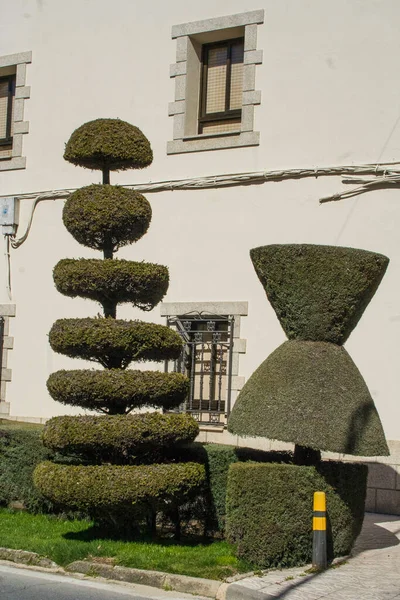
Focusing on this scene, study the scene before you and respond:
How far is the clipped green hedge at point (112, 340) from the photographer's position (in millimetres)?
9008

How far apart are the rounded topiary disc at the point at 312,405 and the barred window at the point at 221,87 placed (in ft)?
18.3

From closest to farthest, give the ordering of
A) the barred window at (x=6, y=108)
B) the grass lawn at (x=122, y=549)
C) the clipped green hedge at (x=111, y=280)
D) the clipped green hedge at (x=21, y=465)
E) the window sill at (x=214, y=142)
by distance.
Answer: the grass lawn at (x=122, y=549), the clipped green hedge at (x=111, y=280), the clipped green hedge at (x=21, y=465), the window sill at (x=214, y=142), the barred window at (x=6, y=108)

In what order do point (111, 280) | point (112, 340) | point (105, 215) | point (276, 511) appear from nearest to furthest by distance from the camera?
point (276, 511) < point (112, 340) < point (111, 280) < point (105, 215)

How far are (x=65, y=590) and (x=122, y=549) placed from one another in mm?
982

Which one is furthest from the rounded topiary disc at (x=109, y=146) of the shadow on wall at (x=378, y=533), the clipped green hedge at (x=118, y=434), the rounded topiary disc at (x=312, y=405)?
the shadow on wall at (x=378, y=533)

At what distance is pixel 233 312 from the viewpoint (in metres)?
13.0

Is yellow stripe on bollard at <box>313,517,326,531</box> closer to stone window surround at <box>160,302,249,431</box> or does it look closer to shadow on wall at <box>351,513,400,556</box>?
shadow on wall at <box>351,513,400,556</box>

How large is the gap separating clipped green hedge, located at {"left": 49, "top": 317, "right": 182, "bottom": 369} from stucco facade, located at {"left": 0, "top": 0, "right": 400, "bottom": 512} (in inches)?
143

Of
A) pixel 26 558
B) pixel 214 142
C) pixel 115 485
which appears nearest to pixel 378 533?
pixel 115 485

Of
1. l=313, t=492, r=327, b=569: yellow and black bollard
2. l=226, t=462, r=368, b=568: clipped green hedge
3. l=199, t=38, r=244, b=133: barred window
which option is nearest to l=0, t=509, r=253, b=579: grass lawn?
l=226, t=462, r=368, b=568: clipped green hedge

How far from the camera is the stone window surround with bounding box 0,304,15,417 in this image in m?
14.8

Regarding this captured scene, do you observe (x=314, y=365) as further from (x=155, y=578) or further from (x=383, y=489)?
(x=383, y=489)

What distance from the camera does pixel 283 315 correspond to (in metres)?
9.22

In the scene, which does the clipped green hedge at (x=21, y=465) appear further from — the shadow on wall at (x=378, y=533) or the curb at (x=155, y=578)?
the shadow on wall at (x=378, y=533)
